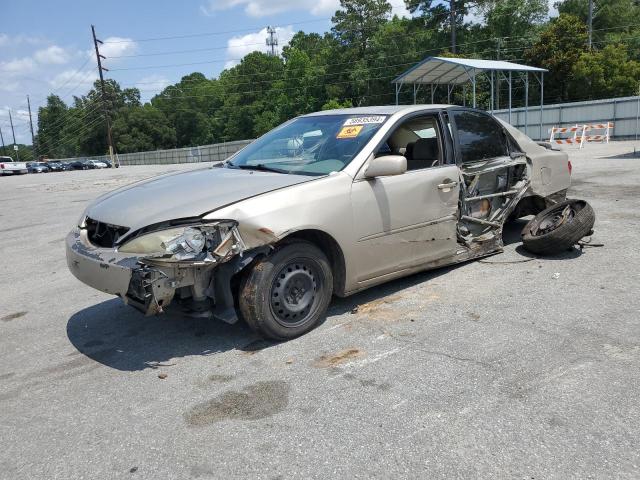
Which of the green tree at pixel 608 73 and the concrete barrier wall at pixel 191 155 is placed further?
the concrete barrier wall at pixel 191 155

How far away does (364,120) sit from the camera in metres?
4.66

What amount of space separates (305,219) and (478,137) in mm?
2588

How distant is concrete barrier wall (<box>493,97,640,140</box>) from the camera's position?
27.0 m

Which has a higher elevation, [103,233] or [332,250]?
[103,233]

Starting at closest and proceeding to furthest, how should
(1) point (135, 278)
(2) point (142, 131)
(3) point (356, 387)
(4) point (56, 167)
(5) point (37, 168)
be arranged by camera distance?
1. (3) point (356, 387)
2. (1) point (135, 278)
3. (5) point (37, 168)
4. (4) point (56, 167)
5. (2) point (142, 131)

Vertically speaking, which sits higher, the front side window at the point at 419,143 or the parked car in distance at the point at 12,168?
the front side window at the point at 419,143

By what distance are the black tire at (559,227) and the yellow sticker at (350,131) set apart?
2443 mm

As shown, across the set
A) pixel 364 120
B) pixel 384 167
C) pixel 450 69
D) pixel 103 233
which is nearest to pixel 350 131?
pixel 364 120

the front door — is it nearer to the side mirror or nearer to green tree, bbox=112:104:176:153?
the side mirror

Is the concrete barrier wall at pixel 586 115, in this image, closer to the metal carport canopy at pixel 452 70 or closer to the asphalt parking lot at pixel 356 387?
the metal carport canopy at pixel 452 70

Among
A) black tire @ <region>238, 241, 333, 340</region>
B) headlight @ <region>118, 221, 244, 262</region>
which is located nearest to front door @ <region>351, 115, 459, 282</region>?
black tire @ <region>238, 241, 333, 340</region>

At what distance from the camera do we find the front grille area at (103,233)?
11.9ft

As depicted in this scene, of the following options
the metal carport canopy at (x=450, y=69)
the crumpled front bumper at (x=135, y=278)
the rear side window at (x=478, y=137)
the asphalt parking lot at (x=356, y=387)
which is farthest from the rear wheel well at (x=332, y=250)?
the metal carport canopy at (x=450, y=69)

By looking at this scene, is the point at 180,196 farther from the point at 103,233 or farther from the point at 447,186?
the point at 447,186
